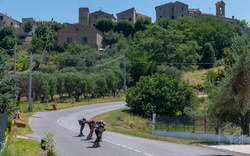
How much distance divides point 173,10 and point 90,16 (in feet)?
101

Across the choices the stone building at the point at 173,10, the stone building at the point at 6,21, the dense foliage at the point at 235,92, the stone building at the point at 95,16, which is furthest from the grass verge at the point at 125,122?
the stone building at the point at 6,21

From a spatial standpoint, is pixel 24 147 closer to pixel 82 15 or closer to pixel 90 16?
pixel 82 15

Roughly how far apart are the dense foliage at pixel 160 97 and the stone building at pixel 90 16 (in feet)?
231

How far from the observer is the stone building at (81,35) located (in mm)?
83875

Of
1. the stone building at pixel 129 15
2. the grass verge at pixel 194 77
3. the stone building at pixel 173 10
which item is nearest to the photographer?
the grass verge at pixel 194 77

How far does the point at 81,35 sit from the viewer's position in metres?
84.2

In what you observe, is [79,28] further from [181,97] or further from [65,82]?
[181,97]

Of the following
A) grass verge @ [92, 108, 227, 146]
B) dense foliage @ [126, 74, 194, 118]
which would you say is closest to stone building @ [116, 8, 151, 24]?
dense foliage @ [126, 74, 194, 118]

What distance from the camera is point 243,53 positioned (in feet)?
55.3

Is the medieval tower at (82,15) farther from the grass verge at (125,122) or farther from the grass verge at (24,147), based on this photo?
the grass verge at (24,147)

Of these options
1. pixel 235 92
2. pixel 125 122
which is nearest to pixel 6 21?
pixel 125 122

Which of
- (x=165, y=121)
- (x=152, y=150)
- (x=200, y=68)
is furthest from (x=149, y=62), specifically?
(x=152, y=150)

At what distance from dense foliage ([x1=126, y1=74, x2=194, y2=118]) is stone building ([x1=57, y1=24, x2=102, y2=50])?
46884mm

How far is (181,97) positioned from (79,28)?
175 ft
